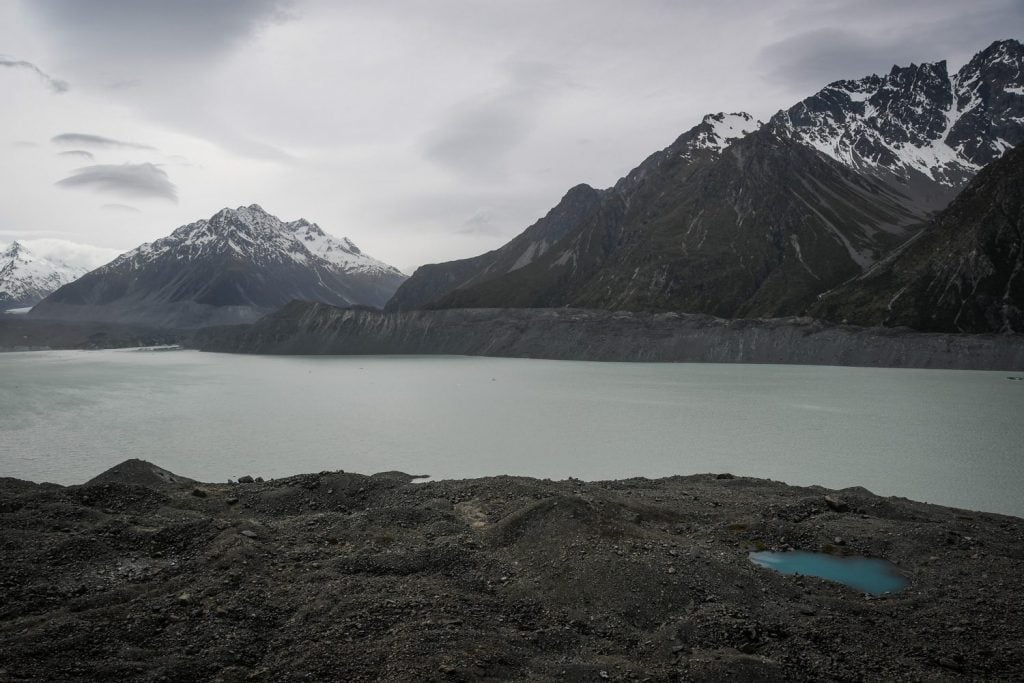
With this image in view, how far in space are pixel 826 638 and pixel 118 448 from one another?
39.9 m

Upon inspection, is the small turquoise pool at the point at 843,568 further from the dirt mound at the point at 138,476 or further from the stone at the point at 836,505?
the dirt mound at the point at 138,476

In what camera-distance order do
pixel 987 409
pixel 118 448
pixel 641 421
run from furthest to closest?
1. pixel 987 409
2. pixel 641 421
3. pixel 118 448

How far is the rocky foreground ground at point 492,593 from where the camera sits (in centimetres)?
1159

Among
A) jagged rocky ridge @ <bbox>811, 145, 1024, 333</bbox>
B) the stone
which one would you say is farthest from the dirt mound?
jagged rocky ridge @ <bbox>811, 145, 1024, 333</bbox>

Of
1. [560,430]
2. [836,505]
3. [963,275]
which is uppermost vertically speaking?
[963,275]

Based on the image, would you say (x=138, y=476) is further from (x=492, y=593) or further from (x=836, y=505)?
(x=836, y=505)

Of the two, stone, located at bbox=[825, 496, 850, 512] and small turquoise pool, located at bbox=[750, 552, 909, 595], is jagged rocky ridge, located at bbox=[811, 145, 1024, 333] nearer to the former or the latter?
stone, located at bbox=[825, 496, 850, 512]

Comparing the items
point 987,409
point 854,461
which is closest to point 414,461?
point 854,461

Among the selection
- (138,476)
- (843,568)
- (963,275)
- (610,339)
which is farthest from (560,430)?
(963,275)

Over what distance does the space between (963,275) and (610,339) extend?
6633cm

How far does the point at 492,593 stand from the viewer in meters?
14.7

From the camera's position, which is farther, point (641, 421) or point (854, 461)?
point (641, 421)

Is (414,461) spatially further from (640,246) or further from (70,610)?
(640,246)

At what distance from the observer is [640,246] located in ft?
623
